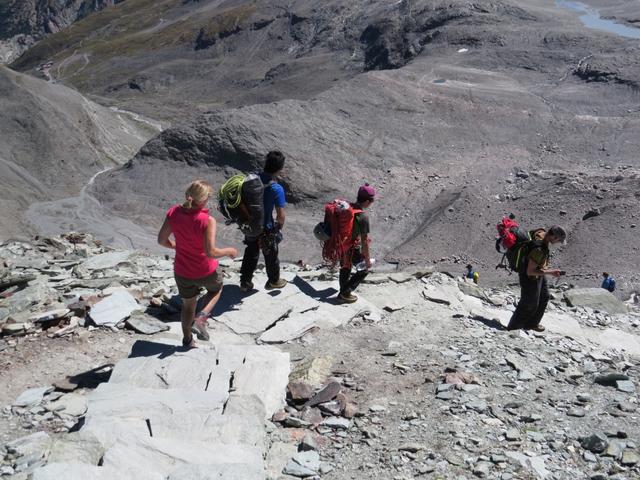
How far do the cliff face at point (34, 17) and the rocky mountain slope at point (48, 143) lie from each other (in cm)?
9009

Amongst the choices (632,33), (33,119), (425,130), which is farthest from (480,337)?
(632,33)

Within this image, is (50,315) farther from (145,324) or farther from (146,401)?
(146,401)

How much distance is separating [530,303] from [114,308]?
5.47m

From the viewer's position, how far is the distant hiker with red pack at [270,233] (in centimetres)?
747

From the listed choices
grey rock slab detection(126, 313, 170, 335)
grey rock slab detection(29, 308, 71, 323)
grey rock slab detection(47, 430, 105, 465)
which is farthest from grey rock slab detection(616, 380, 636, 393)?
grey rock slab detection(29, 308, 71, 323)

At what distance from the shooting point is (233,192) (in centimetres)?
732

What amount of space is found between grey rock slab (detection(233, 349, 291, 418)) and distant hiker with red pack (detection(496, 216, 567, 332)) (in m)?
3.72

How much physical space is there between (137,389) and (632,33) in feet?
145

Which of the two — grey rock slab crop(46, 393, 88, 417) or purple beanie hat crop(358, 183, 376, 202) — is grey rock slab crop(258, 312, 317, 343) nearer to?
purple beanie hat crop(358, 183, 376, 202)

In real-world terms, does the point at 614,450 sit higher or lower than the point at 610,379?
higher

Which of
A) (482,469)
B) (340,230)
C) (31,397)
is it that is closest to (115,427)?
(31,397)

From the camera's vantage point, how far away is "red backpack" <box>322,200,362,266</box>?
7668 mm

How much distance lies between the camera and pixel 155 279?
→ 9.50 metres

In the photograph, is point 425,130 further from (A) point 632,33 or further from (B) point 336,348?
(A) point 632,33
